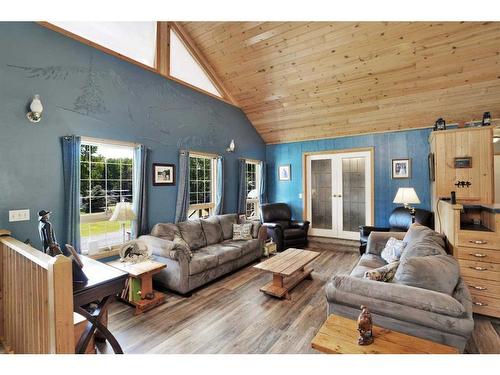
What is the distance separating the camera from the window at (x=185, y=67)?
4.11 metres

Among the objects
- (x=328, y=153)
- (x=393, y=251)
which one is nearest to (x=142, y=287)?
(x=393, y=251)

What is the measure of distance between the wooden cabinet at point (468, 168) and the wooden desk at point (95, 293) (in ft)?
13.1

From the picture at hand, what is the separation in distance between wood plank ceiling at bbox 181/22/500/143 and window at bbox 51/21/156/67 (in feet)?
2.52

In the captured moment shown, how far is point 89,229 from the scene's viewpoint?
3137 mm

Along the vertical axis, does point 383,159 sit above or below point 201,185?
above

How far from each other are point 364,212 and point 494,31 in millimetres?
3557

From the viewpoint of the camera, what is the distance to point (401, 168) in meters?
4.93

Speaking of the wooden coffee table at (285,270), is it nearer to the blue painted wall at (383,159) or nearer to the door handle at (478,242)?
the door handle at (478,242)

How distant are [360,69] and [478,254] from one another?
121 inches

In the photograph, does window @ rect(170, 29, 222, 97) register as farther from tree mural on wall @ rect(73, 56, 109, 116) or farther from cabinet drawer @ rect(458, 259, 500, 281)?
cabinet drawer @ rect(458, 259, 500, 281)

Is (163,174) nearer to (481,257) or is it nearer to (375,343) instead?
(375,343)

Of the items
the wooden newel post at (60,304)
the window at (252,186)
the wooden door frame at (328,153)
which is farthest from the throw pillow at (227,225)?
the wooden newel post at (60,304)

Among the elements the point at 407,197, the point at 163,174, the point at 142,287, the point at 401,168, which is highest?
the point at 401,168
